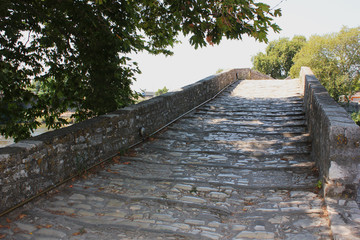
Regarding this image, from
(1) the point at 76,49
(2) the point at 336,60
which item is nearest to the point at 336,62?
(2) the point at 336,60

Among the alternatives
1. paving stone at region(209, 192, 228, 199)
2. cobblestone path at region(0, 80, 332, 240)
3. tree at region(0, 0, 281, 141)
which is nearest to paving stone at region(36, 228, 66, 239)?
cobblestone path at region(0, 80, 332, 240)

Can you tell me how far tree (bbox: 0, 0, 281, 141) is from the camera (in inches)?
197

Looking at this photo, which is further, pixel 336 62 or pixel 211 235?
pixel 336 62

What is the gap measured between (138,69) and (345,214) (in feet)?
17.1

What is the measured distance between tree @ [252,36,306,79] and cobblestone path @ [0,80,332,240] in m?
42.6

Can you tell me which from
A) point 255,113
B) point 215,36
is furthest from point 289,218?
point 255,113

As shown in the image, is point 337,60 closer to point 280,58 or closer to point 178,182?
point 280,58

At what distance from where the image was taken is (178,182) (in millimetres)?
4457

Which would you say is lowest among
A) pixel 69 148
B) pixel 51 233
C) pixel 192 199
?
pixel 192 199

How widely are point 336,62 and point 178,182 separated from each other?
34283 mm

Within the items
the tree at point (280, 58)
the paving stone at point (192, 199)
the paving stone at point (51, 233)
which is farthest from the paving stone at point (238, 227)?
the tree at point (280, 58)

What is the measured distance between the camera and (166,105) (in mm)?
7484

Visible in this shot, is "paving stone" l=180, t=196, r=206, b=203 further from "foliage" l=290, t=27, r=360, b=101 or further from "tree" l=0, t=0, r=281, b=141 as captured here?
"foliage" l=290, t=27, r=360, b=101

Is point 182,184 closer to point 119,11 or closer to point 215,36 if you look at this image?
point 215,36
